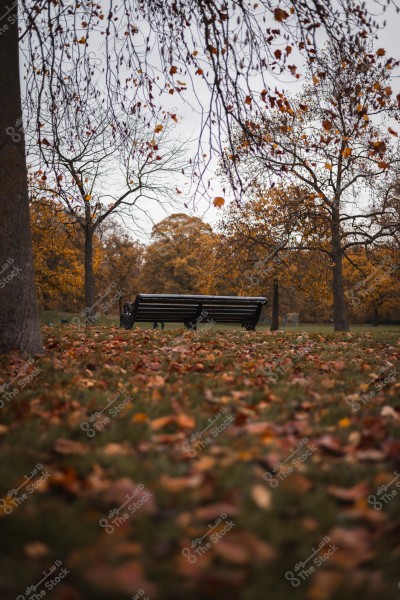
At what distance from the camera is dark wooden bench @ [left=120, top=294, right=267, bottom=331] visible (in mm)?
9992

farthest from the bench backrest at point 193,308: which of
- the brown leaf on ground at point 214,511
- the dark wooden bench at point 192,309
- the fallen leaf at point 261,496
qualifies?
the brown leaf on ground at point 214,511

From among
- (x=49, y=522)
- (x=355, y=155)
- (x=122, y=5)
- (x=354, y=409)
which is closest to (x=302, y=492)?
(x=49, y=522)

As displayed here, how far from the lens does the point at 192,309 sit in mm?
10453

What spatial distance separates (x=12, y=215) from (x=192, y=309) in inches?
216

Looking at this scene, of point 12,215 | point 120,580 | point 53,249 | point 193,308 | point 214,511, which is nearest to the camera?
point 120,580

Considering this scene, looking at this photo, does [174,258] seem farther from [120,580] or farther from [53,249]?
[120,580]

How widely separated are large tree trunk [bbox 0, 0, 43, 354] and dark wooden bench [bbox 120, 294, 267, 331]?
420 centimetres

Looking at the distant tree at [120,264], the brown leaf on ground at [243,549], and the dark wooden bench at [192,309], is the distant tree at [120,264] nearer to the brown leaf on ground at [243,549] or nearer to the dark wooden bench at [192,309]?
the dark wooden bench at [192,309]

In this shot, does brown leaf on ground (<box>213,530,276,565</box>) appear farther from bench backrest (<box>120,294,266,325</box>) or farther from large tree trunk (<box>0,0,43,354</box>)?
bench backrest (<box>120,294,266,325</box>)

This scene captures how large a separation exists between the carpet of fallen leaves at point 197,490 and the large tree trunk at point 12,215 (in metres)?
1.48

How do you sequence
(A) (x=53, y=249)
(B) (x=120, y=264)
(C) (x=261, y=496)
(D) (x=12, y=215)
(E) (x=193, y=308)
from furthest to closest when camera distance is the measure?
(B) (x=120, y=264)
(A) (x=53, y=249)
(E) (x=193, y=308)
(D) (x=12, y=215)
(C) (x=261, y=496)

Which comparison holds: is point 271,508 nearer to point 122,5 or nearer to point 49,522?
point 49,522

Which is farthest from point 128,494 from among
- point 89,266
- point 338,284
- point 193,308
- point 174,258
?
point 174,258

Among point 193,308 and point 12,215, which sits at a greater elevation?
point 12,215
